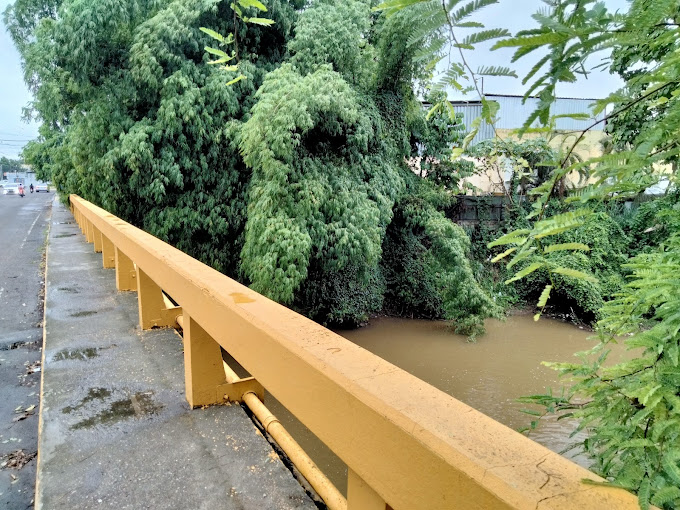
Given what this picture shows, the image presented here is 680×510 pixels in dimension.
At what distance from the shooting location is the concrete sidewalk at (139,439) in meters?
1.79

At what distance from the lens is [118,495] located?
1803 mm

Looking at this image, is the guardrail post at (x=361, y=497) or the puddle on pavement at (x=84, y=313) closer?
the guardrail post at (x=361, y=497)

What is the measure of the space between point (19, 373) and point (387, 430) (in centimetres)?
460

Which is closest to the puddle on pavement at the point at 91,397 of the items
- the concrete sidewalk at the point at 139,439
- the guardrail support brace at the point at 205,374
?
the concrete sidewalk at the point at 139,439

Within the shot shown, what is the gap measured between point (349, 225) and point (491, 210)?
10123 mm

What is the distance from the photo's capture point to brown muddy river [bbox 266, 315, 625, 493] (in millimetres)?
9078

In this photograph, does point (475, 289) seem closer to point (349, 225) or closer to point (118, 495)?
point (349, 225)

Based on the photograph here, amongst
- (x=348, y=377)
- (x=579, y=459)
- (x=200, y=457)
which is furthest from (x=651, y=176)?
(x=579, y=459)

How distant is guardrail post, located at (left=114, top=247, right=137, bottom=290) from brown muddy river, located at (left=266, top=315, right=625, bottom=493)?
428 cm

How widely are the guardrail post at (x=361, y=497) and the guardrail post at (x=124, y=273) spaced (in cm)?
423

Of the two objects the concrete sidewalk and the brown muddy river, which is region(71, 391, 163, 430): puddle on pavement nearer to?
the concrete sidewalk

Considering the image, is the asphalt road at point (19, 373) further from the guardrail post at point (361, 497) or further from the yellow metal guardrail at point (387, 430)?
the guardrail post at point (361, 497)

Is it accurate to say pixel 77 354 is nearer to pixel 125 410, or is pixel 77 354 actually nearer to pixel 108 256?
pixel 125 410

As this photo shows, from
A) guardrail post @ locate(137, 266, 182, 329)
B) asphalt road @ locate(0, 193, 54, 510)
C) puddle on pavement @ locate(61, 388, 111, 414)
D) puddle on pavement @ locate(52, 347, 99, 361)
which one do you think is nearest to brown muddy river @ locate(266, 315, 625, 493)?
asphalt road @ locate(0, 193, 54, 510)
